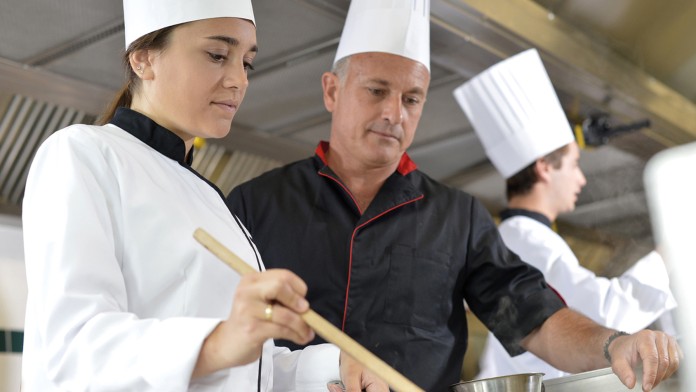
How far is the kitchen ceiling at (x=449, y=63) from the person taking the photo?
2.29m

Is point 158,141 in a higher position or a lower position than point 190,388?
higher

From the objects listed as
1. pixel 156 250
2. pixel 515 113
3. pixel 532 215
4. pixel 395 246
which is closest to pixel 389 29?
pixel 395 246

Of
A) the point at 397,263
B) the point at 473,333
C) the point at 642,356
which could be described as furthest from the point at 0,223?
the point at 473,333

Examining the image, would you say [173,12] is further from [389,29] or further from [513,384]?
[389,29]

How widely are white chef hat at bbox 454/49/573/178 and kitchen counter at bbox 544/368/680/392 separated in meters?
1.44

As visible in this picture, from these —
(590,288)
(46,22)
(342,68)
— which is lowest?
(590,288)

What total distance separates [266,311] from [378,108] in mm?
1225

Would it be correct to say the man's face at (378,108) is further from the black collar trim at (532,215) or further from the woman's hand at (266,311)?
the woman's hand at (266,311)

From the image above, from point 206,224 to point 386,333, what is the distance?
737mm

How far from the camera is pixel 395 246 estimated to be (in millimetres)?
1836

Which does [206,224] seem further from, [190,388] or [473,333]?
[473,333]

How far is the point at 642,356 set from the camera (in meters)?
1.32

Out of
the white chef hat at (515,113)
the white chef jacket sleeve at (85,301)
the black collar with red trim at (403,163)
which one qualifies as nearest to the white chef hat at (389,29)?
the black collar with red trim at (403,163)

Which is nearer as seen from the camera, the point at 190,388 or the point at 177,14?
the point at 190,388
